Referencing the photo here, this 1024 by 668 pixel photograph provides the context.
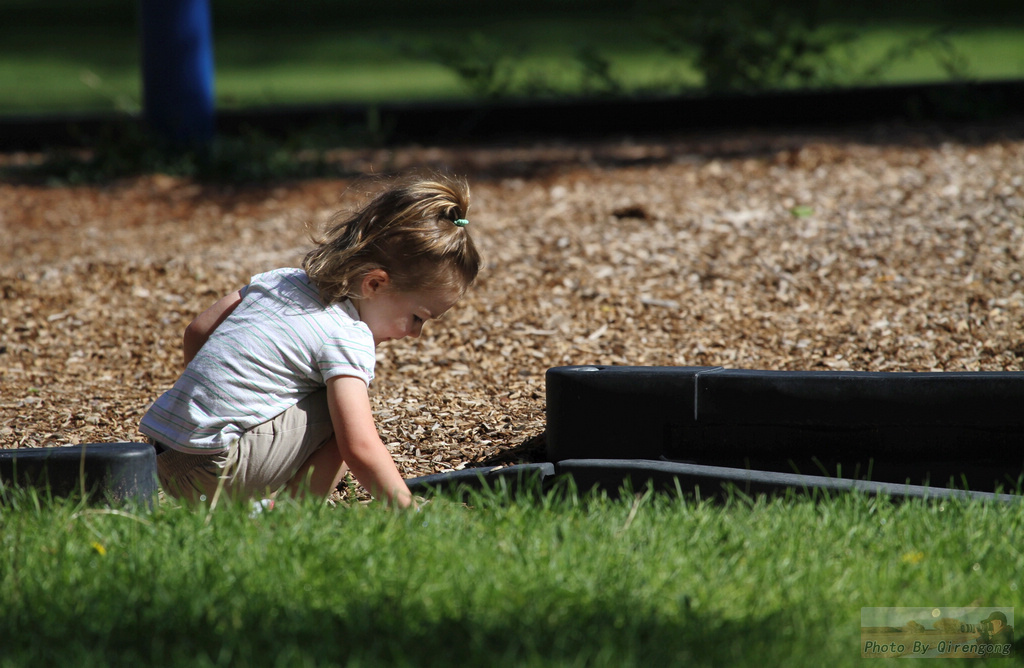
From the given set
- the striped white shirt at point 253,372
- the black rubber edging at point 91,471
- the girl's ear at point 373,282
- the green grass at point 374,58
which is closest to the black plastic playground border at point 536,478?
the black rubber edging at point 91,471

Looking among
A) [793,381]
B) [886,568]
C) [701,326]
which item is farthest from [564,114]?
[886,568]

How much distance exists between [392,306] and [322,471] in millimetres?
486

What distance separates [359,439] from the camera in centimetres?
259

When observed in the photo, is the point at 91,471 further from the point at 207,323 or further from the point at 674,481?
the point at 674,481

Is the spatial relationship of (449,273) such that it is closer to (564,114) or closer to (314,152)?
(314,152)

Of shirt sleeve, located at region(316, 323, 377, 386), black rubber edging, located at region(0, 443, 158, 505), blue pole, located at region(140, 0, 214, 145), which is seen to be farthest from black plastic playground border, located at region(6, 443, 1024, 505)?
blue pole, located at region(140, 0, 214, 145)

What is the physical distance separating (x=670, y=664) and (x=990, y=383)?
152 cm

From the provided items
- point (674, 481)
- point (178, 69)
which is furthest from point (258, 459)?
point (178, 69)

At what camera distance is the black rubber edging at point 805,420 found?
111 inches

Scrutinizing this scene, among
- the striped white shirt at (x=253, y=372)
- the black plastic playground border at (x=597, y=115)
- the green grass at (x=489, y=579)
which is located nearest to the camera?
the green grass at (x=489, y=579)

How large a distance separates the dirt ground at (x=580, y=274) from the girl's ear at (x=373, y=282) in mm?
424

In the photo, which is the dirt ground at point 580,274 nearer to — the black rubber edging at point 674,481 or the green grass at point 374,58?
the black rubber edging at point 674,481

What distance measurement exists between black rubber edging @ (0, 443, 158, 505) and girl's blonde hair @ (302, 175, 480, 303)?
24.6 inches

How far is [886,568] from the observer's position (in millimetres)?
2152
